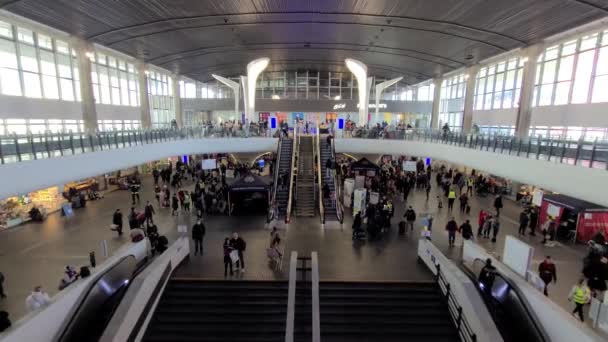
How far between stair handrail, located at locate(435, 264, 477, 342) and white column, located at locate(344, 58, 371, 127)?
2033 cm

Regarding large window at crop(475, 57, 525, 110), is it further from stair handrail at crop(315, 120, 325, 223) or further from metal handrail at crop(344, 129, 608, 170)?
stair handrail at crop(315, 120, 325, 223)

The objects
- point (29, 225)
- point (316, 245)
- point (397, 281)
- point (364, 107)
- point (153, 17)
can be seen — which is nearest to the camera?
point (397, 281)

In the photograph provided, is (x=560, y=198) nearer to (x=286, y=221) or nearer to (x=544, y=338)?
(x=544, y=338)

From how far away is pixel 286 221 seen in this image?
13.8 metres

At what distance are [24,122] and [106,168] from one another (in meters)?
7.90

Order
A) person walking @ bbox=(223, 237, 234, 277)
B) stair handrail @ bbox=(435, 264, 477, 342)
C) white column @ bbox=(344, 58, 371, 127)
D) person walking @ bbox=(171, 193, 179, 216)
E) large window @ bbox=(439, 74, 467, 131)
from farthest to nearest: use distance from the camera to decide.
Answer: large window @ bbox=(439, 74, 467, 131) → white column @ bbox=(344, 58, 371, 127) → person walking @ bbox=(171, 193, 179, 216) → person walking @ bbox=(223, 237, 234, 277) → stair handrail @ bbox=(435, 264, 477, 342)

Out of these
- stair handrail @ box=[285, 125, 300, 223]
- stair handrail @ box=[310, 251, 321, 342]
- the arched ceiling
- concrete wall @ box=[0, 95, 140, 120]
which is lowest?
stair handrail @ box=[310, 251, 321, 342]

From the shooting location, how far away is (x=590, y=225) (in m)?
12.5

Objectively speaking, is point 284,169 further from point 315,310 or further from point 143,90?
point 143,90

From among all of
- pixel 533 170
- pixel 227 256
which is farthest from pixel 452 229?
pixel 227 256

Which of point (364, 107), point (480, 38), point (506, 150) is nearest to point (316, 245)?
point (506, 150)

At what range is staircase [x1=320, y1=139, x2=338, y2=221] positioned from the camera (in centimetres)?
1481

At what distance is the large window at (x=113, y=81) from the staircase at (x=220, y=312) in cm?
2024

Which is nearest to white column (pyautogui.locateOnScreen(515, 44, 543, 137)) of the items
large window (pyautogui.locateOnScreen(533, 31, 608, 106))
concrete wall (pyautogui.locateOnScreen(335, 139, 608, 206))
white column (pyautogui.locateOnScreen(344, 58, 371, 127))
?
large window (pyautogui.locateOnScreen(533, 31, 608, 106))
